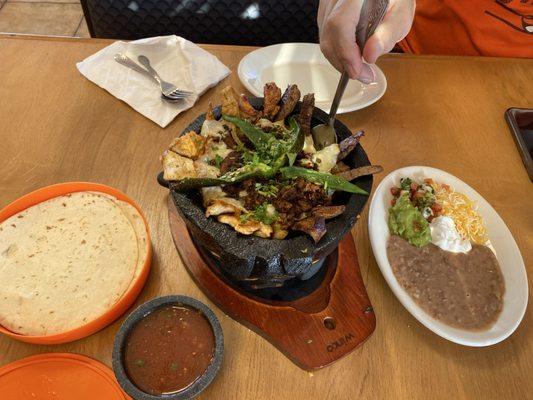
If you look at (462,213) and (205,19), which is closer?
(462,213)

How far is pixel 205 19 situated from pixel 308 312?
173cm

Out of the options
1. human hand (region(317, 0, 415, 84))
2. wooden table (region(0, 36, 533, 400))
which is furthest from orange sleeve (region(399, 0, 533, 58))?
human hand (region(317, 0, 415, 84))

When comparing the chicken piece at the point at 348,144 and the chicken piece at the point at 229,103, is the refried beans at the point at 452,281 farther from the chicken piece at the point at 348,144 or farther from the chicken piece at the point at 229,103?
the chicken piece at the point at 229,103

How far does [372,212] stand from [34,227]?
1.00m

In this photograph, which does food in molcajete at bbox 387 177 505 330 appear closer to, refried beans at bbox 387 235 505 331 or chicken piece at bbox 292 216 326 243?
refried beans at bbox 387 235 505 331

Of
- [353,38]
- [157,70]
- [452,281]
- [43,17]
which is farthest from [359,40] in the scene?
[43,17]

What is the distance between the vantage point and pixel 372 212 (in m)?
1.24

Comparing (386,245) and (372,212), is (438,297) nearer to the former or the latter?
(386,245)

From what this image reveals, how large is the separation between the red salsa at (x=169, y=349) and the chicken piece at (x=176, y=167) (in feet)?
Answer: 1.04

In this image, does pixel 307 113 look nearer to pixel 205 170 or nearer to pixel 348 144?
pixel 348 144

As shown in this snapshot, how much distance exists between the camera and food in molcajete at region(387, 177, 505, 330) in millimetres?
1118

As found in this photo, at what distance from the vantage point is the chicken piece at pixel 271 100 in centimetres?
109

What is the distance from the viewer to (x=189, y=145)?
0.98 m

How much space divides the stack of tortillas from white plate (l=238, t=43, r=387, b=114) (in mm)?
769
